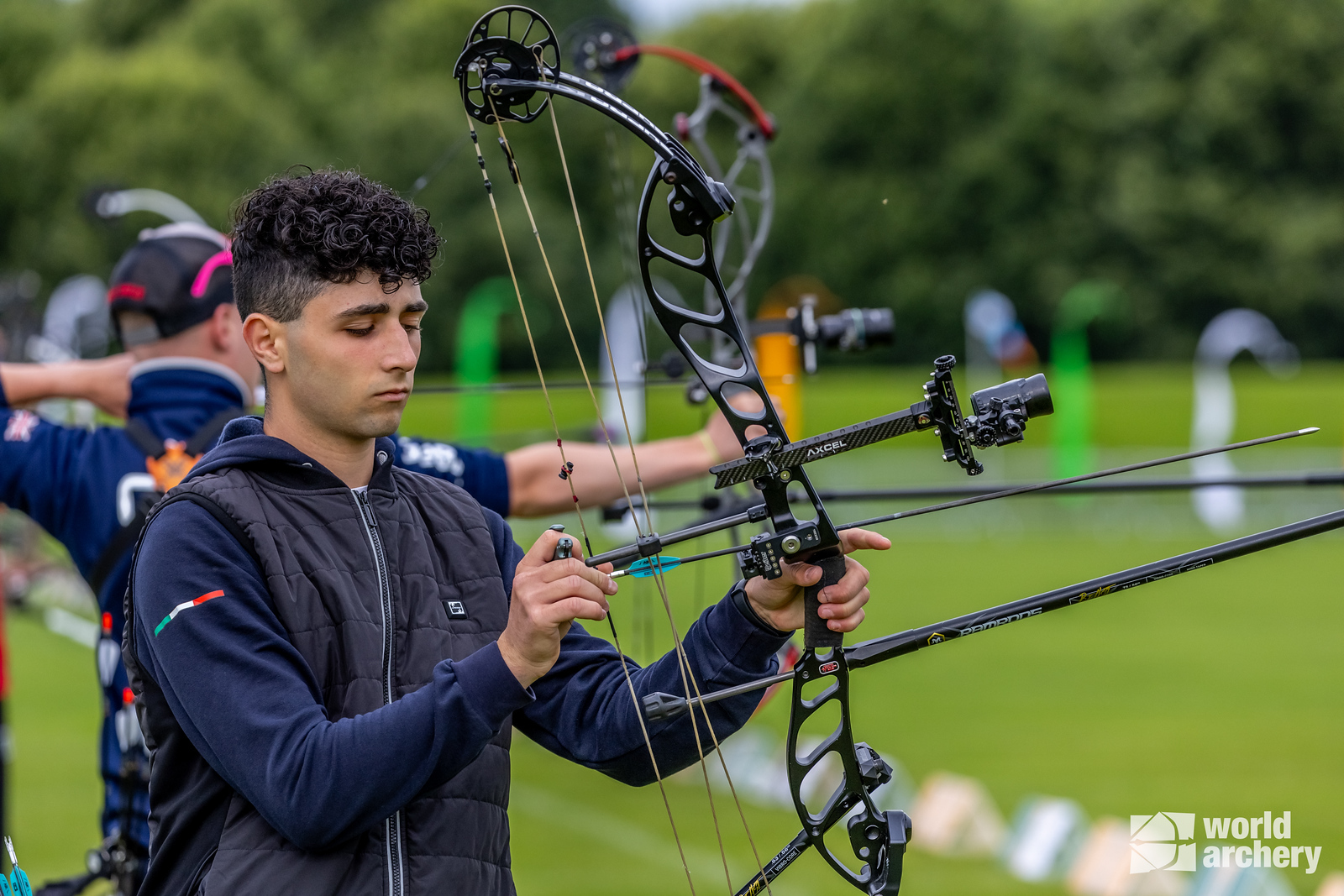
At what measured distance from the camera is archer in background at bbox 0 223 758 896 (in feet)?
10.3

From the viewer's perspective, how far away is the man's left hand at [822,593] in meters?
2.15

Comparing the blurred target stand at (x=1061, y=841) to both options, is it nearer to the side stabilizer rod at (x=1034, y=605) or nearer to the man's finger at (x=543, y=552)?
the side stabilizer rod at (x=1034, y=605)

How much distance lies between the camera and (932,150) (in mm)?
41500

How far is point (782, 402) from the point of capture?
4430 mm

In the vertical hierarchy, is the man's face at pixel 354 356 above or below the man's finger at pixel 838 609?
above

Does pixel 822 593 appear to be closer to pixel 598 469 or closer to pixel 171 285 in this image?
pixel 598 469

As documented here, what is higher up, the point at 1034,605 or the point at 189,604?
the point at 189,604

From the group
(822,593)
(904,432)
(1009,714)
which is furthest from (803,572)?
(1009,714)

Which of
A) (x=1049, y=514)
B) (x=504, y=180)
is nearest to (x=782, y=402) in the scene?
(x=1049, y=514)

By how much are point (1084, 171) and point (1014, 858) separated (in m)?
36.2

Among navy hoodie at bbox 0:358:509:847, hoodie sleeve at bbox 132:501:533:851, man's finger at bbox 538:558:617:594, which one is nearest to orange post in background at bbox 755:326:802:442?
navy hoodie at bbox 0:358:509:847

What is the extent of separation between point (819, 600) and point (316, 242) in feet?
2.88

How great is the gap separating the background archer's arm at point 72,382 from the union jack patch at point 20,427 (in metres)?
0.34

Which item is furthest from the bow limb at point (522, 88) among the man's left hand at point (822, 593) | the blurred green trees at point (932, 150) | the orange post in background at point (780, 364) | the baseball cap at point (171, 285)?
the blurred green trees at point (932, 150)
